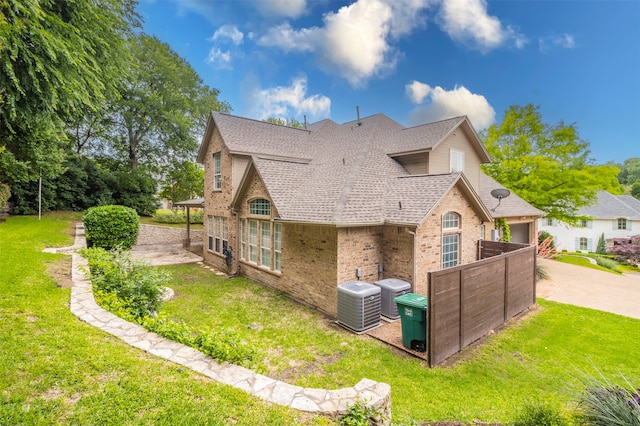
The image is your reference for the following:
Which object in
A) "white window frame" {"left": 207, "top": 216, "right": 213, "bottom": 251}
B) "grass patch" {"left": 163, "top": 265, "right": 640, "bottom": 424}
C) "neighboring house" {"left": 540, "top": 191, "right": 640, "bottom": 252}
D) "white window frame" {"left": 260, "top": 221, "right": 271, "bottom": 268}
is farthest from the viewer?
"neighboring house" {"left": 540, "top": 191, "right": 640, "bottom": 252}

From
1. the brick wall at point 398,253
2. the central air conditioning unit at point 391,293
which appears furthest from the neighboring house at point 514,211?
the central air conditioning unit at point 391,293

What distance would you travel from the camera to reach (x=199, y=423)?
121 inches

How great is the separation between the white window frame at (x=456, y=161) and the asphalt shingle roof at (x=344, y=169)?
4.39ft

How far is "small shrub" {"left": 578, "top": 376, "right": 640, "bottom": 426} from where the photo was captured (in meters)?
3.21

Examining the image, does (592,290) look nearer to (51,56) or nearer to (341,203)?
(341,203)

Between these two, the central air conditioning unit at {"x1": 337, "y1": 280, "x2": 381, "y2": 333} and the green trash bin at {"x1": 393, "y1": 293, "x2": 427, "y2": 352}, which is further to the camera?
the central air conditioning unit at {"x1": 337, "y1": 280, "x2": 381, "y2": 333}

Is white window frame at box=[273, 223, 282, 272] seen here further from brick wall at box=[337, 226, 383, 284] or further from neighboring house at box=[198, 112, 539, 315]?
brick wall at box=[337, 226, 383, 284]

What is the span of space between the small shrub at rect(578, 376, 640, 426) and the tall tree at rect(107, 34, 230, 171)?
109 feet

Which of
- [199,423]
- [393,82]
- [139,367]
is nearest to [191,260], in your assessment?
[139,367]

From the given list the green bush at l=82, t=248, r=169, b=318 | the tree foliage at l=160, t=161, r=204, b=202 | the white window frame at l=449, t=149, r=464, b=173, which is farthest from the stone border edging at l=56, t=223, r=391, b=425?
the tree foliage at l=160, t=161, r=204, b=202

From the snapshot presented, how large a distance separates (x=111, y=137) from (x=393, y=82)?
94.1 ft

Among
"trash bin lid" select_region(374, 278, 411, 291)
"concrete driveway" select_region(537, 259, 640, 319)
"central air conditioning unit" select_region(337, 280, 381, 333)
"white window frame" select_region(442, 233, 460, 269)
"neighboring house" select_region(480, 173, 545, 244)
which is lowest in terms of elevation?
"concrete driveway" select_region(537, 259, 640, 319)

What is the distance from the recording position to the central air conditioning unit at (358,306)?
7.88 m

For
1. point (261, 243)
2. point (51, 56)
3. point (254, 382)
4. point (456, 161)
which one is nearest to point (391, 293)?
point (254, 382)
